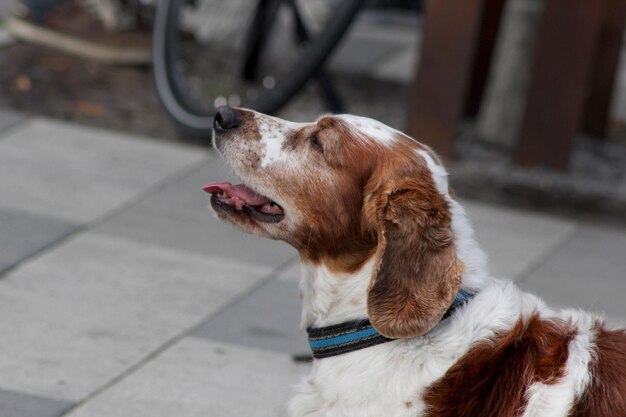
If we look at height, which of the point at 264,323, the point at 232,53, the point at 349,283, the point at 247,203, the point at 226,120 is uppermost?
the point at 226,120

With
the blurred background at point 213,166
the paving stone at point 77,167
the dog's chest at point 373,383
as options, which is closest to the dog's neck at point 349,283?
the dog's chest at point 373,383

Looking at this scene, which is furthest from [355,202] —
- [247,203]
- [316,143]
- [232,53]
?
[232,53]

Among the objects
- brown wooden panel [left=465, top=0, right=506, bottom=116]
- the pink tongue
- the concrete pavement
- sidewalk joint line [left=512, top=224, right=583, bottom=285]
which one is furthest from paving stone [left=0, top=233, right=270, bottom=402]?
brown wooden panel [left=465, top=0, right=506, bottom=116]

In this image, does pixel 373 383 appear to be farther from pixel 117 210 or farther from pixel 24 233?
pixel 117 210

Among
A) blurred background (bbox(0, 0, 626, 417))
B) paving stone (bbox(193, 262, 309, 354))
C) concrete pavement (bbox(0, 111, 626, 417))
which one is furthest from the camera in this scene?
paving stone (bbox(193, 262, 309, 354))

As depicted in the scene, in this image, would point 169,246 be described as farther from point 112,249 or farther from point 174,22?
point 174,22

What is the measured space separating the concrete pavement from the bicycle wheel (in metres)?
0.46

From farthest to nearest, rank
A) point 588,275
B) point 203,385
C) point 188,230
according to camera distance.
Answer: point 188,230
point 588,275
point 203,385

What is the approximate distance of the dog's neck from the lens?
3.45 metres

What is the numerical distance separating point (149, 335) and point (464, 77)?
298 cm

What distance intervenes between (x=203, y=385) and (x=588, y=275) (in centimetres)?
238

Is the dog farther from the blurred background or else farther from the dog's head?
the blurred background

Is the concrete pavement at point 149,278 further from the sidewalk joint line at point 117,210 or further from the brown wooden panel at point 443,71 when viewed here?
the brown wooden panel at point 443,71

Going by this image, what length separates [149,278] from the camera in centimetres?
569
